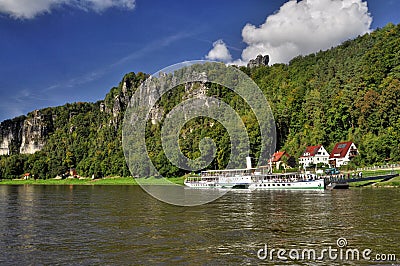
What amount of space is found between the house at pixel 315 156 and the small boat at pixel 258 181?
13.9m

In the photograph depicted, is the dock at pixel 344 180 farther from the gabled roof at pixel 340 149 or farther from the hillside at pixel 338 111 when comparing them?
the gabled roof at pixel 340 149

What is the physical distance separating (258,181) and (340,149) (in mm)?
36373

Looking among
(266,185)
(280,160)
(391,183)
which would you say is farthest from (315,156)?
(391,183)

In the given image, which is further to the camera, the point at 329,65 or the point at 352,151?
the point at 329,65

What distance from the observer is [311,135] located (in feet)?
424

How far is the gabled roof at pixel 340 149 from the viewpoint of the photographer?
106 meters

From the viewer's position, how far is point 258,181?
84.9 metres

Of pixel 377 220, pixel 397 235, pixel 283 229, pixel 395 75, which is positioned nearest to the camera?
pixel 397 235

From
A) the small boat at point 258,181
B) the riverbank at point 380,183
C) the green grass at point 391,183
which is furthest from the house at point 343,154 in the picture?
the green grass at point 391,183

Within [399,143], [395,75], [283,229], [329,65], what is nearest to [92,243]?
[283,229]

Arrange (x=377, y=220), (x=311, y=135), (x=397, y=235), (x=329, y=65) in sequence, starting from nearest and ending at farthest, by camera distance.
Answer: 1. (x=397, y=235)
2. (x=377, y=220)
3. (x=311, y=135)
4. (x=329, y=65)

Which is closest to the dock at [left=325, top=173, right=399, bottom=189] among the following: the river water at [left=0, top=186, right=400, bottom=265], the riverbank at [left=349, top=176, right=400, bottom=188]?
the riverbank at [left=349, top=176, right=400, bottom=188]

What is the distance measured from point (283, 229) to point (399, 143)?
3062 inches

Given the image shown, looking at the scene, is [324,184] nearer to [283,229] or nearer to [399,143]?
[399,143]
